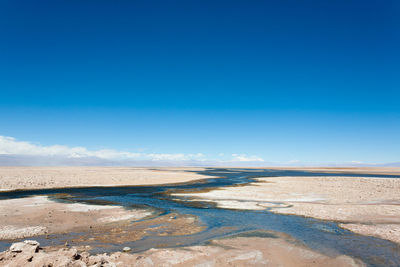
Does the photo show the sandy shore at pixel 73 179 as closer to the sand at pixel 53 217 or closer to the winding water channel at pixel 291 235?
the sand at pixel 53 217

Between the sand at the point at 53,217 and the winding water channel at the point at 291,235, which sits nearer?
the winding water channel at the point at 291,235

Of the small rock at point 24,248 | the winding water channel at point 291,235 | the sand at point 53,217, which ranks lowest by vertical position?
the sand at point 53,217

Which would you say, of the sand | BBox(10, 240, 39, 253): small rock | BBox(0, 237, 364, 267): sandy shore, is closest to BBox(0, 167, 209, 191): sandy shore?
the sand

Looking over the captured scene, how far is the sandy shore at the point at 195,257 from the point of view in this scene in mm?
7973

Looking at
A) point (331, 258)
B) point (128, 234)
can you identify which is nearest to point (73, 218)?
point (128, 234)

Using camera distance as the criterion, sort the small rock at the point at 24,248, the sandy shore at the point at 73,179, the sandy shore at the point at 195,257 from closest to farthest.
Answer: the sandy shore at the point at 195,257 → the small rock at the point at 24,248 → the sandy shore at the point at 73,179

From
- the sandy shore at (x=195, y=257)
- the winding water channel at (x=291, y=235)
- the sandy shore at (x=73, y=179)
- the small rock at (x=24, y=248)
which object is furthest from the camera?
the sandy shore at (x=73, y=179)

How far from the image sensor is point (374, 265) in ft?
30.3

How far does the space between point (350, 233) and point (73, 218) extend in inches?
672

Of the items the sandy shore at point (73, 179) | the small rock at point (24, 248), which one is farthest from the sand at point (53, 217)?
the sandy shore at point (73, 179)

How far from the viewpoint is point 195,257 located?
968 centimetres

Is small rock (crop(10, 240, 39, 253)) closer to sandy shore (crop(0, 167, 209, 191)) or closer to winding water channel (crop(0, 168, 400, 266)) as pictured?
winding water channel (crop(0, 168, 400, 266))

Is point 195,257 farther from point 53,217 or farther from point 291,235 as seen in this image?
point 53,217

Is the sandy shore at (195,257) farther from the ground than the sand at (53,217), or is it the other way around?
the sandy shore at (195,257)
